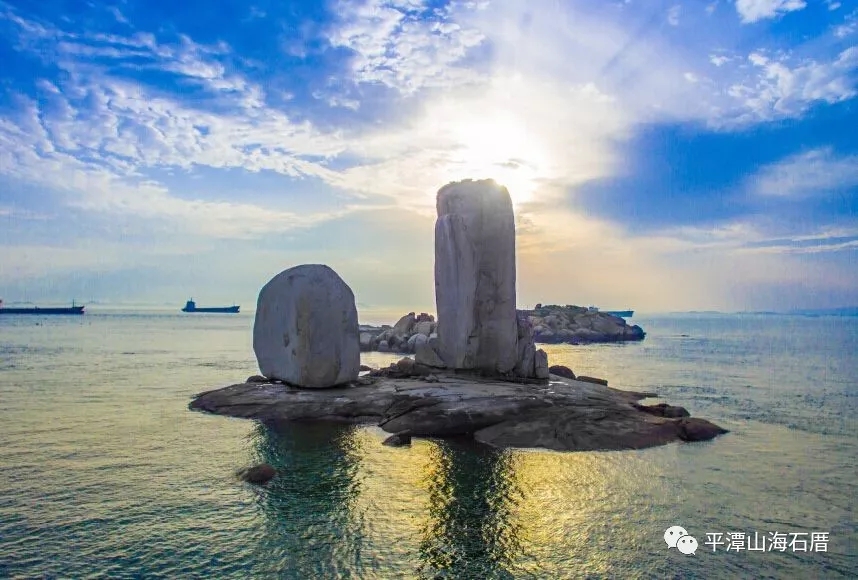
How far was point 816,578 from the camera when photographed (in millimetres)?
9852

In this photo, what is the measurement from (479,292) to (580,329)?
6487cm

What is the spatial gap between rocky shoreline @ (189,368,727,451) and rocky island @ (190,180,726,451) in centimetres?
5

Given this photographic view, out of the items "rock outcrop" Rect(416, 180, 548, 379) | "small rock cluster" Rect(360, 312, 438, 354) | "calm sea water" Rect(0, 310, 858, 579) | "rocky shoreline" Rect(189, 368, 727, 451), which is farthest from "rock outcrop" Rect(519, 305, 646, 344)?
"calm sea water" Rect(0, 310, 858, 579)

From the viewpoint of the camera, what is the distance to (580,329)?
87.7m

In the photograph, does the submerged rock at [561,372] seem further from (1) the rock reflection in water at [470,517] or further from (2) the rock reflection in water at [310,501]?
(2) the rock reflection in water at [310,501]

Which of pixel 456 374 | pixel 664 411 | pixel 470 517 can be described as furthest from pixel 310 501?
pixel 664 411

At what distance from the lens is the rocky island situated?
1925 centimetres

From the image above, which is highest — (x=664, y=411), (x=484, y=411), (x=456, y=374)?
(x=456, y=374)

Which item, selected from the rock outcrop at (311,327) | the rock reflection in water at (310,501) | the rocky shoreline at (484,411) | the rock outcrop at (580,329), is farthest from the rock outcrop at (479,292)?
the rock outcrop at (580,329)

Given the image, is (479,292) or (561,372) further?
(561,372)

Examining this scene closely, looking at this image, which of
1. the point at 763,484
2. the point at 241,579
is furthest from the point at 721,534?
the point at 241,579

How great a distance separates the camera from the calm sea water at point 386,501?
10125 mm

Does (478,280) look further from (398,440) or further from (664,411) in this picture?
(398,440)

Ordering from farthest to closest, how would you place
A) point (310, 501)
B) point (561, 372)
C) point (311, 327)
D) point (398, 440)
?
point (561, 372)
point (311, 327)
point (398, 440)
point (310, 501)
